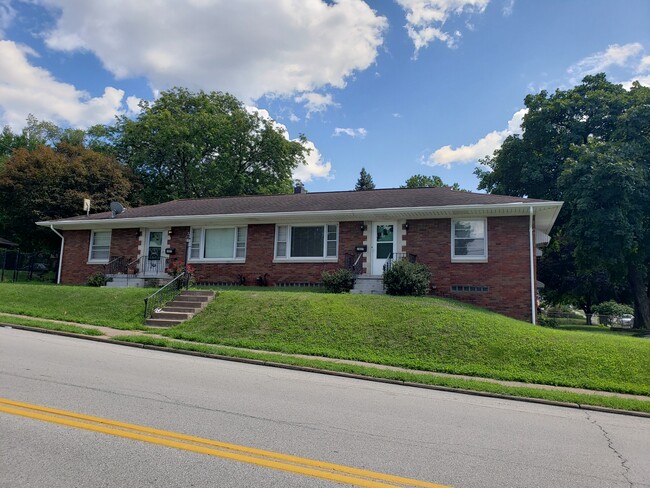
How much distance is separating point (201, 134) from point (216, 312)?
27.0 meters

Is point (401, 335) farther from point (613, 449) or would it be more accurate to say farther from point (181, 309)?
point (181, 309)

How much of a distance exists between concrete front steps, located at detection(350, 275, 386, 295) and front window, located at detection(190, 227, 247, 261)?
5.44 meters

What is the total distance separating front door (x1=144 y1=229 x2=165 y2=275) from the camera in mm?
20922

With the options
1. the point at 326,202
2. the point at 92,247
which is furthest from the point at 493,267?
the point at 92,247

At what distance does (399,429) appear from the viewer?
226 inches

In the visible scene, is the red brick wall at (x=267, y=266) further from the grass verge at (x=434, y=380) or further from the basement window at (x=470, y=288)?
the grass verge at (x=434, y=380)

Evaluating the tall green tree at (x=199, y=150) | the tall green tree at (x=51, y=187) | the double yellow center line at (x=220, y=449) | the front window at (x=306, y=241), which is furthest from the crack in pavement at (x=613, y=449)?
the tall green tree at (x=199, y=150)

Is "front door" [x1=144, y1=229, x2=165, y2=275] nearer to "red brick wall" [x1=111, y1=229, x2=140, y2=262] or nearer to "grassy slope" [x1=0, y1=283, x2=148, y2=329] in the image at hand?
"red brick wall" [x1=111, y1=229, x2=140, y2=262]

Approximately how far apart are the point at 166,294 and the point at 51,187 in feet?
58.4

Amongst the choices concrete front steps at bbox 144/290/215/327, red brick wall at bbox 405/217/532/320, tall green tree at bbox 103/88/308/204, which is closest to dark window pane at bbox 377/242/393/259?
red brick wall at bbox 405/217/532/320

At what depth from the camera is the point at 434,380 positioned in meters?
8.93

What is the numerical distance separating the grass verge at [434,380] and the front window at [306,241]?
8.18 meters

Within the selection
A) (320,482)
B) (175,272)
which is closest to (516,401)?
(320,482)

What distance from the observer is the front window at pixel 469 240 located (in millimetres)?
16781
